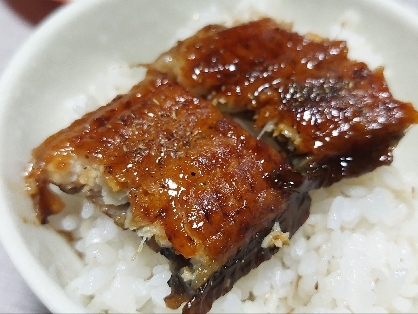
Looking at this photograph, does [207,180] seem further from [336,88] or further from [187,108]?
[336,88]

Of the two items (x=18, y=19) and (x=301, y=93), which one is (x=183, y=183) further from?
(x=18, y=19)

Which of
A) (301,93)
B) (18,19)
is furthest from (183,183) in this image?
(18,19)

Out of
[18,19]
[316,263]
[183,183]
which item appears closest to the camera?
[183,183]

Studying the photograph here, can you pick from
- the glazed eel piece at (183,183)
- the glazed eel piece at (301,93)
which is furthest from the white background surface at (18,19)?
the glazed eel piece at (183,183)

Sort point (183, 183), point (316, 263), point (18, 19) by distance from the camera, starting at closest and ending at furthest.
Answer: point (183, 183), point (316, 263), point (18, 19)

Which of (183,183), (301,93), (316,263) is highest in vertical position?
(183,183)

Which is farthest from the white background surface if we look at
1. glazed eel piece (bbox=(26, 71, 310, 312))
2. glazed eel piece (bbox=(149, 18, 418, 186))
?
glazed eel piece (bbox=(26, 71, 310, 312))

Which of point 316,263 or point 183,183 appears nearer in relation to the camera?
point 183,183

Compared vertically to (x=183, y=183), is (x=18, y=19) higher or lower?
lower
